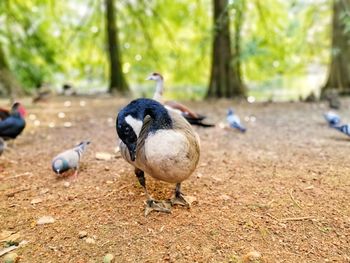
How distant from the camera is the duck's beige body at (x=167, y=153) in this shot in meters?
2.74

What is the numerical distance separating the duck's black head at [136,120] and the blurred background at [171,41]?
22.5 ft

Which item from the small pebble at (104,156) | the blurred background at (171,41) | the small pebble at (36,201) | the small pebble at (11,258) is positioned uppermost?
the blurred background at (171,41)

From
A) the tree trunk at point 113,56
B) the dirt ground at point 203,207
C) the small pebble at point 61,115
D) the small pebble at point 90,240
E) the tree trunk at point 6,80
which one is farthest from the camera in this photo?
the tree trunk at point 113,56

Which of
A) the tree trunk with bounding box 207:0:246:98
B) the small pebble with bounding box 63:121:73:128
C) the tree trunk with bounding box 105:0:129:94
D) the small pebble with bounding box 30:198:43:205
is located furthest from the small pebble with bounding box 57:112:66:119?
the tree trunk with bounding box 105:0:129:94

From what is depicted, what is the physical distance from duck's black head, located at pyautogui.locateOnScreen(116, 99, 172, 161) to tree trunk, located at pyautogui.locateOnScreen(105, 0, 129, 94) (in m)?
11.3

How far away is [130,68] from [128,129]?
13685 mm

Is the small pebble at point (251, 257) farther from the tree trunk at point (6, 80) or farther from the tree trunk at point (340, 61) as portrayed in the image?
the tree trunk at point (6, 80)

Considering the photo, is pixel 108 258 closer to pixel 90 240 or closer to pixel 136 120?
pixel 90 240

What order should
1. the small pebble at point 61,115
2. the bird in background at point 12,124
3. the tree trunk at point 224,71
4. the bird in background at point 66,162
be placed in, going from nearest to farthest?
the bird in background at point 66,162 < the bird in background at point 12,124 < the small pebble at point 61,115 < the tree trunk at point 224,71

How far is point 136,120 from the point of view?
293 centimetres

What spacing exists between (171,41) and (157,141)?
11.1 meters

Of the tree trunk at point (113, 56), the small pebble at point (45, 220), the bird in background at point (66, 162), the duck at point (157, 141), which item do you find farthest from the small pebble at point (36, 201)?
the tree trunk at point (113, 56)

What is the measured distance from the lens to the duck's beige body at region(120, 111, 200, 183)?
274 centimetres

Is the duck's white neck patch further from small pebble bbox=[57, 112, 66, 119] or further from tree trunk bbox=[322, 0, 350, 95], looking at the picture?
tree trunk bbox=[322, 0, 350, 95]
